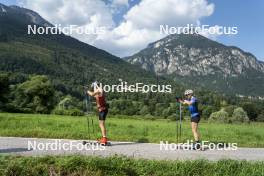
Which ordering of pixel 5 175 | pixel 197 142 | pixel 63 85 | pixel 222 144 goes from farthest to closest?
pixel 63 85
pixel 222 144
pixel 197 142
pixel 5 175

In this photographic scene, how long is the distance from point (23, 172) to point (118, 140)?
8096 millimetres

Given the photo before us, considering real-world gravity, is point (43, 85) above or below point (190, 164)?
above

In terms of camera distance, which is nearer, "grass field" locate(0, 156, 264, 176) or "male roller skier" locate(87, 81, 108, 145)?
"grass field" locate(0, 156, 264, 176)

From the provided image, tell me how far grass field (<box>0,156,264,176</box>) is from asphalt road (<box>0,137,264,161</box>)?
1.20 m

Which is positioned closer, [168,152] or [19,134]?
[168,152]

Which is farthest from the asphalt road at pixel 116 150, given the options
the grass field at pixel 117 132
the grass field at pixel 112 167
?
the grass field at pixel 117 132

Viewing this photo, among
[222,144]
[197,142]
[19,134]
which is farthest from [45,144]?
[222,144]

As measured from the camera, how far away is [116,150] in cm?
1577

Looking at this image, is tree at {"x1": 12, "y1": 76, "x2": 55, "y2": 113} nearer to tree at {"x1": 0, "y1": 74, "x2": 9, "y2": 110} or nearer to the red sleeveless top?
tree at {"x1": 0, "y1": 74, "x2": 9, "y2": 110}

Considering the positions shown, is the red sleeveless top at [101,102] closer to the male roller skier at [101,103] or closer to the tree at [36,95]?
the male roller skier at [101,103]

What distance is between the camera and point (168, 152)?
15.8 metres

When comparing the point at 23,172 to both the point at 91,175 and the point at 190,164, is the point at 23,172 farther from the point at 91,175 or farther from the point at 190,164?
the point at 190,164

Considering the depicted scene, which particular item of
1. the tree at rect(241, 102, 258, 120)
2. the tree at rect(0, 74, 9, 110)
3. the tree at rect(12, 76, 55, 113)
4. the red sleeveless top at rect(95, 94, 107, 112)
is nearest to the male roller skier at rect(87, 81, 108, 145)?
the red sleeveless top at rect(95, 94, 107, 112)

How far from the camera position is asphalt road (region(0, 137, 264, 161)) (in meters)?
14.4
